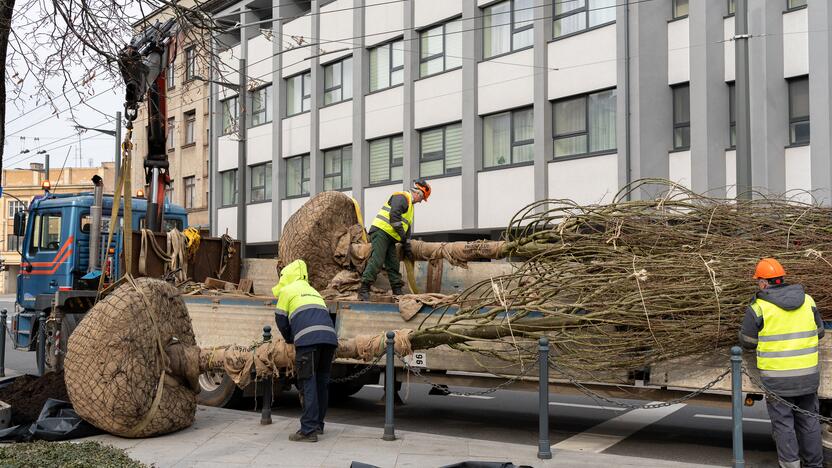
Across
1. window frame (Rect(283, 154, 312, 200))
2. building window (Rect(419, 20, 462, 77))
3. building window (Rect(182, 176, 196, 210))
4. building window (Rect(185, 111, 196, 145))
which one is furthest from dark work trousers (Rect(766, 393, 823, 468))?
building window (Rect(182, 176, 196, 210))

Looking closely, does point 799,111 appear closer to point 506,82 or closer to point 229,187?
point 506,82

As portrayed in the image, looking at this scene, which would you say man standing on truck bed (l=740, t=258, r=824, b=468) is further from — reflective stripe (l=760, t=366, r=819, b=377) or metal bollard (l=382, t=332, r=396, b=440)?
metal bollard (l=382, t=332, r=396, b=440)

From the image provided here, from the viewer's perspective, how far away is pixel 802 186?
1745cm

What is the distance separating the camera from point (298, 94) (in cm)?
3216

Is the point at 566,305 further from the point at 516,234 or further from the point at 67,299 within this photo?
the point at 67,299

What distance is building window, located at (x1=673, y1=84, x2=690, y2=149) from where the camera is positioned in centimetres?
1995

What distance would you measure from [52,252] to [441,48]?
47.0 ft

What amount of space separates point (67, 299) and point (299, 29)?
829 inches

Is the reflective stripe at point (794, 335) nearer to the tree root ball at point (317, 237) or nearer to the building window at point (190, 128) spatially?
the tree root ball at point (317, 237)

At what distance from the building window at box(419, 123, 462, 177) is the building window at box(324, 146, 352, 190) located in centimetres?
385

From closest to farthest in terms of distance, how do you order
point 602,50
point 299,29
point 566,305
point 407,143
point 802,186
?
point 566,305, point 802,186, point 602,50, point 407,143, point 299,29

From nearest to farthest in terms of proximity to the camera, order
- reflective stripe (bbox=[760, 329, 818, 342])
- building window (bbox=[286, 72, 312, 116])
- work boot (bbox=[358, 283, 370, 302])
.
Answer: reflective stripe (bbox=[760, 329, 818, 342]), work boot (bbox=[358, 283, 370, 302]), building window (bbox=[286, 72, 312, 116])

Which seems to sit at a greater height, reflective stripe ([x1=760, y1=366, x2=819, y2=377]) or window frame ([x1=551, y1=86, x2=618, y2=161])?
window frame ([x1=551, y1=86, x2=618, y2=161])

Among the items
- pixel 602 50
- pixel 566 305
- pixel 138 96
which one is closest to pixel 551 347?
pixel 566 305
